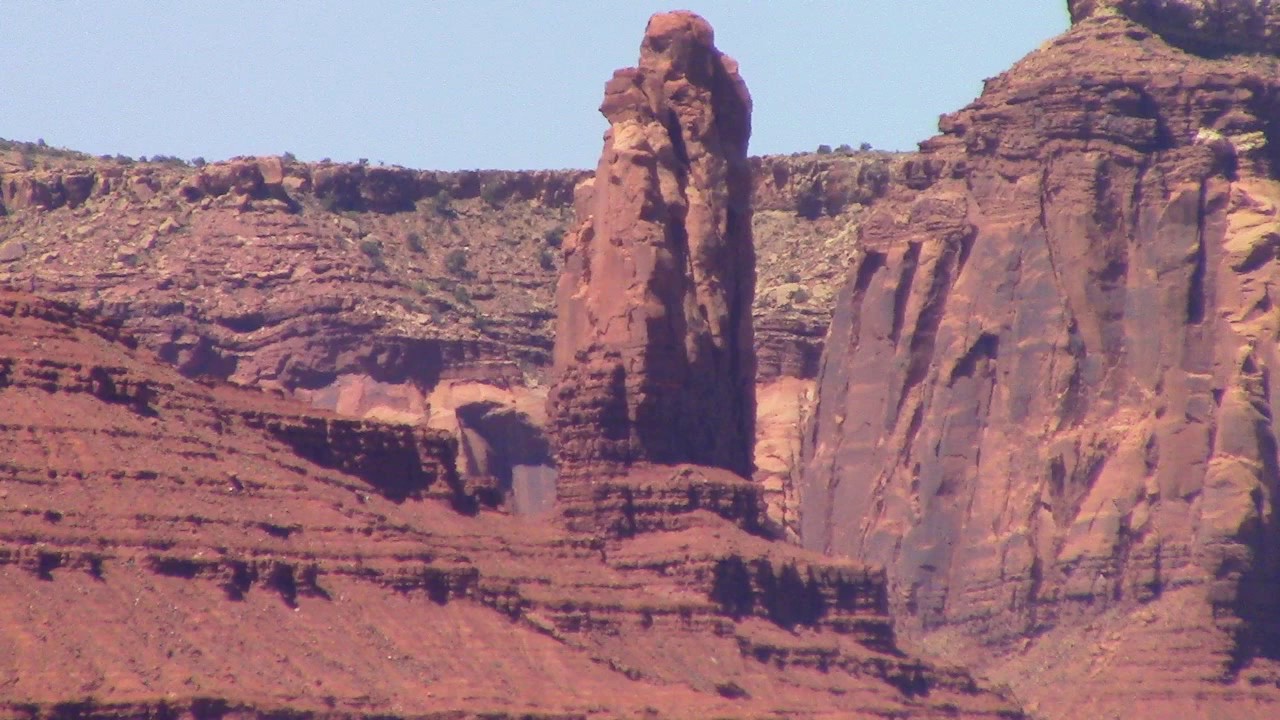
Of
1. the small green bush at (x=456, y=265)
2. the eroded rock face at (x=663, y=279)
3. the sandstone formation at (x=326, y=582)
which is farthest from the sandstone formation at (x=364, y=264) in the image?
the sandstone formation at (x=326, y=582)

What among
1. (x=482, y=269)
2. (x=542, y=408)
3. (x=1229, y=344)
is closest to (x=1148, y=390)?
(x=1229, y=344)

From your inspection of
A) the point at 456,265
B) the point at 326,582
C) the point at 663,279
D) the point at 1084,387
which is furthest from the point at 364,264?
the point at 326,582

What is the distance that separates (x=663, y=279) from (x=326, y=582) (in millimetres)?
22485

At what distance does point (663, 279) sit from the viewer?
11344 cm

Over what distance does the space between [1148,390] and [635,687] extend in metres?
35.8

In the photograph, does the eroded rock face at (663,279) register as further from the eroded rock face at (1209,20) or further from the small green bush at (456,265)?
the small green bush at (456,265)

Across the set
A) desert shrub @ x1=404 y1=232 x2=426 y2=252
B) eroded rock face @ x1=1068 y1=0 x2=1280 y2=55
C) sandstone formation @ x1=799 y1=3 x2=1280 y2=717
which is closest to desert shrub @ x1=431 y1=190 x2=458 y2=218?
desert shrub @ x1=404 y1=232 x2=426 y2=252

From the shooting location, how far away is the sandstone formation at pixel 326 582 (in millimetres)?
85688

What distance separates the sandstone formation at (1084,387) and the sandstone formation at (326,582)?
49.9 ft

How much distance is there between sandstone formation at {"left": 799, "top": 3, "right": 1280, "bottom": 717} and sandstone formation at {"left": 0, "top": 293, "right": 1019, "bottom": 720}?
15219 mm

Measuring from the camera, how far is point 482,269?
502 feet

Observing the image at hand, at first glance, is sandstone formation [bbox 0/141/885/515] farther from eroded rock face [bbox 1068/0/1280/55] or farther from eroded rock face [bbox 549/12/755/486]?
eroded rock face [bbox 549/12/755/486]

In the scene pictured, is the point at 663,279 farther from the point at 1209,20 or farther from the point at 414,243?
the point at 414,243

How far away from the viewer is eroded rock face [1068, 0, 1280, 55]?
445ft
